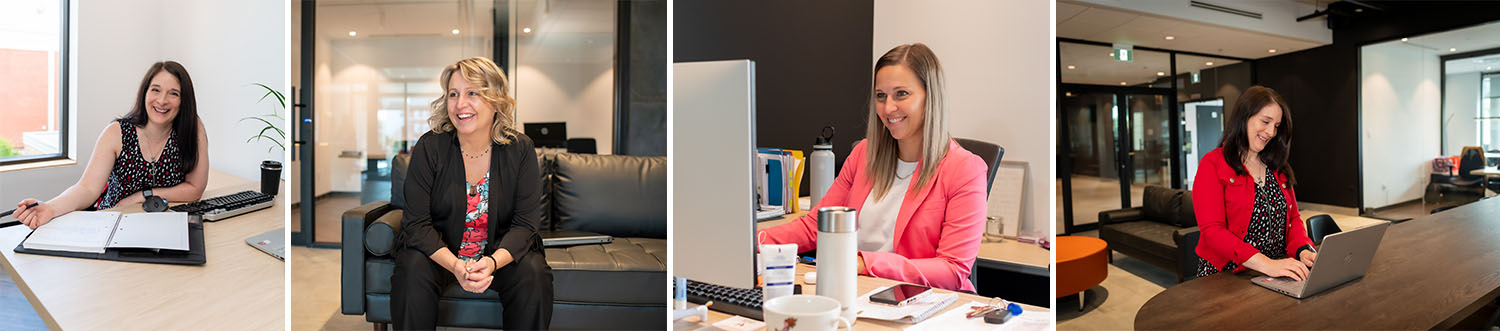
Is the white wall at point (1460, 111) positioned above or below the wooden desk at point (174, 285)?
above

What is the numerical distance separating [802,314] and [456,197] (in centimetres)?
103

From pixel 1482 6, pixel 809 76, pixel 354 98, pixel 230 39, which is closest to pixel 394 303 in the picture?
pixel 230 39

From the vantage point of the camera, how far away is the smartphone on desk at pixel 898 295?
1.18 meters

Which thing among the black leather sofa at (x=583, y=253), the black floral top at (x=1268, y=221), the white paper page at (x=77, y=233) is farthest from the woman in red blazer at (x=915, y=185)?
the white paper page at (x=77, y=233)

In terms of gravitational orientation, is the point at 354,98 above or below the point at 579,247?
above

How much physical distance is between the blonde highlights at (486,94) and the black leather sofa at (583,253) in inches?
15.8

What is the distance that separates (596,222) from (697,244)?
135cm

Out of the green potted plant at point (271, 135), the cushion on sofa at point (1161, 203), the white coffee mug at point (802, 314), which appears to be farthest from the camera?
the cushion on sofa at point (1161, 203)

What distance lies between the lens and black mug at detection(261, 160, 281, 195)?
5.22 ft

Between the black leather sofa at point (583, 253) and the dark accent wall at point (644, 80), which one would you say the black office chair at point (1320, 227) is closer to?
the black leather sofa at point (583, 253)

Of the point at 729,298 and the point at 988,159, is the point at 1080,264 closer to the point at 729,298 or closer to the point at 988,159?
the point at 988,159

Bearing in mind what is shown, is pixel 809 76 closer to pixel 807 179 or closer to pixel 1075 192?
pixel 807 179

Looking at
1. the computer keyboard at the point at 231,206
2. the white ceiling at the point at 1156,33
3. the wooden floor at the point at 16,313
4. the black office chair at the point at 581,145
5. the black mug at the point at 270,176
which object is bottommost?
the wooden floor at the point at 16,313

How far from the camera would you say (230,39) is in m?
1.60
